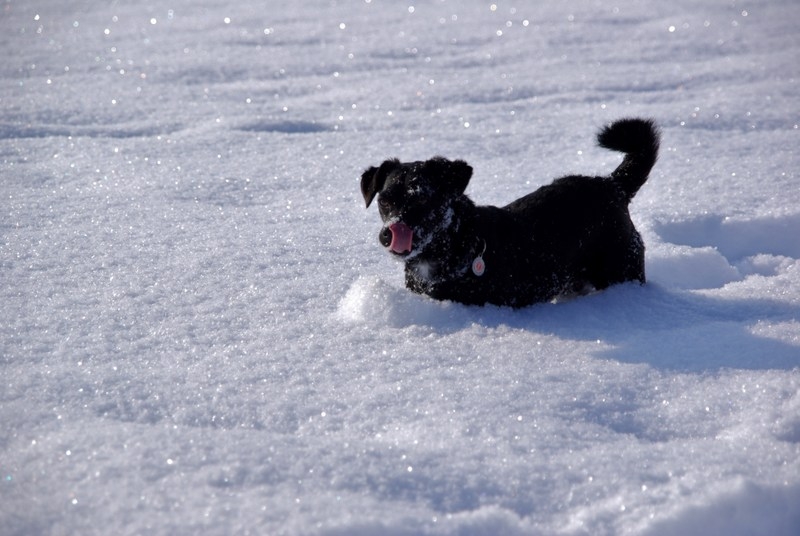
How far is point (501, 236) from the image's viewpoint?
3756mm

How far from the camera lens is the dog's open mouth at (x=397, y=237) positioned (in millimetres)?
3449

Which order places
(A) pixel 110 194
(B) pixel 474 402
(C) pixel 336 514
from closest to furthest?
(C) pixel 336 514
(B) pixel 474 402
(A) pixel 110 194

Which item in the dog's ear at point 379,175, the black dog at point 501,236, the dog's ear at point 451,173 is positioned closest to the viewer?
the black dog at point 501,236

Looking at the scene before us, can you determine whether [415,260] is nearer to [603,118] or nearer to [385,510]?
[385,510]

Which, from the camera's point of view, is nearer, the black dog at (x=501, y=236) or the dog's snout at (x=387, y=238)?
the dog's snout at (x=387, y=238)

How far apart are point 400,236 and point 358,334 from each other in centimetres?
50

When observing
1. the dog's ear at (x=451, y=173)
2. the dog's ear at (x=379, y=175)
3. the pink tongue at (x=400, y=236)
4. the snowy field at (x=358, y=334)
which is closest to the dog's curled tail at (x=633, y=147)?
the snowy field at (x=358, y=334)

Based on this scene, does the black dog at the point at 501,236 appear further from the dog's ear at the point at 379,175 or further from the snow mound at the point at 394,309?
the snow mound at the point at 394,309

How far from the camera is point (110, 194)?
203 inches

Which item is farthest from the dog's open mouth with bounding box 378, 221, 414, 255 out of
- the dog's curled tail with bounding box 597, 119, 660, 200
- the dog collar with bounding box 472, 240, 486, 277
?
the dog's curled tail with bounding box 597, 119, 660, 200

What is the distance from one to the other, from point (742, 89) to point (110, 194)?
6.20m

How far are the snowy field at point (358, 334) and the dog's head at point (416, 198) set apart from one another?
0.87ft

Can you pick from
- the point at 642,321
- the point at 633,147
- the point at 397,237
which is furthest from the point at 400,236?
the point at 633,147

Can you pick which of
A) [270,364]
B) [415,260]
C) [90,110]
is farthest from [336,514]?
[90,110]
